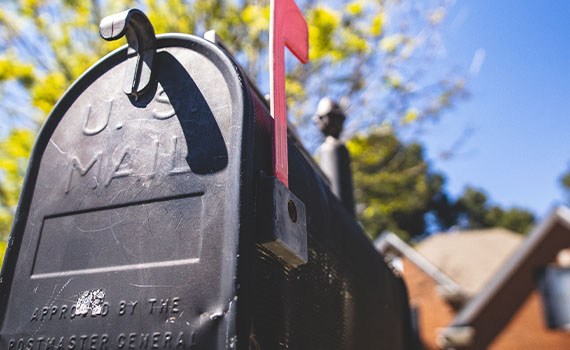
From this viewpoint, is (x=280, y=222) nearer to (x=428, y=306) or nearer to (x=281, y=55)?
(x=281, y=55)

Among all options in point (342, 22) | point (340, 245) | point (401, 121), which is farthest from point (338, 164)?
point (401, 121)

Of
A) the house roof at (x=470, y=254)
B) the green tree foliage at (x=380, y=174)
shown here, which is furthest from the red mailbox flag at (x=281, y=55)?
the house roof at (x=470, y=254)

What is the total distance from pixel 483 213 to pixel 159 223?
55.6 metres

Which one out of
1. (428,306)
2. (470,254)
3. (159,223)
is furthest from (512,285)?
(159,223)

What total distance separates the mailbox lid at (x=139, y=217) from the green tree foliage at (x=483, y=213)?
53562 millimetres

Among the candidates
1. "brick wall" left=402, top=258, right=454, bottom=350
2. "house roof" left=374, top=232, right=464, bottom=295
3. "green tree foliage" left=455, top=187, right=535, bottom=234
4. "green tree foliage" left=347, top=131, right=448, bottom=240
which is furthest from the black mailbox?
"green tree foliage" left=455, top=187, right=535, bottom=234

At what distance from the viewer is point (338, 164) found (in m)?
3.02

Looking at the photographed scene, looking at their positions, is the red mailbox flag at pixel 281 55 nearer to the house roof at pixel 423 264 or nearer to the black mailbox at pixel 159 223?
the black mailbox at pixel 159 223

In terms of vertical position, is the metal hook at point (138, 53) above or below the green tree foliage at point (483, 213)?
below

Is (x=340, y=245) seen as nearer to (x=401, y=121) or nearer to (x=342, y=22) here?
(x=342, y=22)

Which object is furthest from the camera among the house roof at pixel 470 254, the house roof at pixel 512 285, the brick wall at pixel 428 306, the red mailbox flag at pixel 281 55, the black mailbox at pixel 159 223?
the house roof at pixel 470 254

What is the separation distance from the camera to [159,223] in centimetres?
126

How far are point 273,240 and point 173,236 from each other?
0.29 meters

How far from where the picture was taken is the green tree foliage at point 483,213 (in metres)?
48.6
